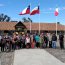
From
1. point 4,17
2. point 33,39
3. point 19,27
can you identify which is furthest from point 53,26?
point 33,39

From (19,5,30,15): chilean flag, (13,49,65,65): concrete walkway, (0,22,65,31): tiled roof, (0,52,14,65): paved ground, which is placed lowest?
(0,52,14,65): paved ground

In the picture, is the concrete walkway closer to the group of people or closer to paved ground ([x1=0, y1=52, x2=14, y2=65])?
paved ground ([x1=0, y1=52, x2=14, y2=65])

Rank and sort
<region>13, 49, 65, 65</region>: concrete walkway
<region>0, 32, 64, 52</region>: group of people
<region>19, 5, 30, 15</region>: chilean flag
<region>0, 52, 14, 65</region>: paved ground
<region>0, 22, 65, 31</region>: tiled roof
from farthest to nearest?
<region>0, 22, 65, 31</region>: tiled roof, <region>19, 5, 30, 15</region>: chilean flag, <region>0, 32, 64, 52</region>: group of people, <region>0, 52, 14, 65</region>: paved ground, <region>13, 49, 65, 65</region>: concrete walkway

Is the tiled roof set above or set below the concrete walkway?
above

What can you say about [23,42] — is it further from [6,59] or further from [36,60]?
[36,60]

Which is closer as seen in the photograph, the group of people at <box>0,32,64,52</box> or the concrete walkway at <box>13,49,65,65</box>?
the concrete walkway at <box>13,49,65,65</box>

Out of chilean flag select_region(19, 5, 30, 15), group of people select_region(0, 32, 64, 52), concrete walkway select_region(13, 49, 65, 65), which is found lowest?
concrete walkway select_region(13, 49, 65, 65)

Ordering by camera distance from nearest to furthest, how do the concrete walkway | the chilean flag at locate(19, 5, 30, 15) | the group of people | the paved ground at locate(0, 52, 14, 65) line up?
1. the concrete walkway
2. the paved ground at locate(0, 52, 14, 65)
3. the group of people
4. the chilean flag at locate(19, 5, 30, 15)

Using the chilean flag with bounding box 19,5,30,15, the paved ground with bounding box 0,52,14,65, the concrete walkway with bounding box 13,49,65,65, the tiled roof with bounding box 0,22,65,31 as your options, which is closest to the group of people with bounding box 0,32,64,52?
the paved ground with bounding box 0,52,14,65

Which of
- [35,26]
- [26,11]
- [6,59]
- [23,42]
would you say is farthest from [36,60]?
[35,26]

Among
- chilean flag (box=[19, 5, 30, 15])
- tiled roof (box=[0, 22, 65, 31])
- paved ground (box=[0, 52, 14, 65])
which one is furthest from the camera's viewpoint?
tiled roof (box=[0, 22, 65, 31])

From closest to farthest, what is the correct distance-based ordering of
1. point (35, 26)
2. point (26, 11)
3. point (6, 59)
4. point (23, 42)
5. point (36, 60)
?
1. point (36, 60)
2. point (6, 59)
3. point (23, 42)
4. point (26, 11)
5. point (35, 26)

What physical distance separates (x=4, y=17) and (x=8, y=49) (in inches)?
4202

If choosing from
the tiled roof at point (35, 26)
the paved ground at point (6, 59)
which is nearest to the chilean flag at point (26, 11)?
the paved ground at point (6, 59)
